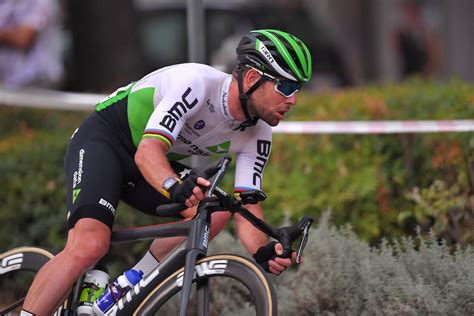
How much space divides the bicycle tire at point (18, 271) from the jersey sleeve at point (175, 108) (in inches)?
41.9

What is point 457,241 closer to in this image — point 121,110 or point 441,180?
point 441,180

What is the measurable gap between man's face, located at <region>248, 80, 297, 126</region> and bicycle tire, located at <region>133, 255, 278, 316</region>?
0.73m

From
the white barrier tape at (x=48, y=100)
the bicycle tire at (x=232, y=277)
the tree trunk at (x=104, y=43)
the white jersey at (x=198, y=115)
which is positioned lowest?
the bicycle tire at (x=232, y=277)

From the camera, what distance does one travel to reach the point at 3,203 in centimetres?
816

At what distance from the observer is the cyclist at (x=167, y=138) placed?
5.12 metres

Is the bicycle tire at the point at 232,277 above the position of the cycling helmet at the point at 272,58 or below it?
below

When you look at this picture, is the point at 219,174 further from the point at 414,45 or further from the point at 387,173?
the point at 414,45

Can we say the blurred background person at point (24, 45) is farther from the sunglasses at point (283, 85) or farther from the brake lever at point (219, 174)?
the brake lever at point (219, 174)

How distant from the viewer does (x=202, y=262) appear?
4.96 m

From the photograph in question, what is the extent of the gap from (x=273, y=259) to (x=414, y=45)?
11.7 meters

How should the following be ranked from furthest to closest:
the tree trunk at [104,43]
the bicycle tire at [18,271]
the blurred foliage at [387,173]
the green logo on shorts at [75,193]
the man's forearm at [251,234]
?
the tree trunk at [104,43]
the blurred foliage at [387,173]
the bicycle tire at [18,271]
the man's forearm at [251,234]
the green logo on shorts at [75,193]

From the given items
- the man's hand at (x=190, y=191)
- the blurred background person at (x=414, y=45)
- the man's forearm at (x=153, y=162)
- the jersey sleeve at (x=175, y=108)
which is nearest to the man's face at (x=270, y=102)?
the jersey sleeve at (x=175, y=108)

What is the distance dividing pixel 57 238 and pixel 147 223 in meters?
0.73

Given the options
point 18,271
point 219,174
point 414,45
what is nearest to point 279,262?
point 219,174
